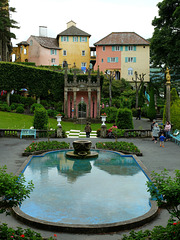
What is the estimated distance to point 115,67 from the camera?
63.2m

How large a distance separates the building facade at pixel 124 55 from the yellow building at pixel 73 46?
4.41 metres

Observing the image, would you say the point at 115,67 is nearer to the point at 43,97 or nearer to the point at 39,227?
the point at 43,97

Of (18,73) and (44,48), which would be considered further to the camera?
(44,48)

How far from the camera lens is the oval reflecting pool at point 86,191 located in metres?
7.68

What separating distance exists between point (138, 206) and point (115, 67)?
5676cm

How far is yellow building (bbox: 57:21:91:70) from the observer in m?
65.1

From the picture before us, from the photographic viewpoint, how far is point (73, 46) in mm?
65312

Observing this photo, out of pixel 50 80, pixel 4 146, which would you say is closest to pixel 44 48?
pixel 50 80

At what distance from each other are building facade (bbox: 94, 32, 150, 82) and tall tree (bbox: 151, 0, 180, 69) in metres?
25.0

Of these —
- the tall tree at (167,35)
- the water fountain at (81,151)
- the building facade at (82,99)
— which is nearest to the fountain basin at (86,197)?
the water fountain at (81,151)

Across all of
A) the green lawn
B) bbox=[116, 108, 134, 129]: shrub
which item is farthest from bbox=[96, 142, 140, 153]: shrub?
the green lawn

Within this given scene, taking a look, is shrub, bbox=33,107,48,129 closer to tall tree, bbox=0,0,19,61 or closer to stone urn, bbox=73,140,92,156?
stone urn, bbox=73,140,92,156

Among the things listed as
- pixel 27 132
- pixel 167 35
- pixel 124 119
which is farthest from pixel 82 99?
pixel 27 132

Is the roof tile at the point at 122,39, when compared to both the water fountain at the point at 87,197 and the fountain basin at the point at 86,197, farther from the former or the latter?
the fountain basin at the point at 86,197
